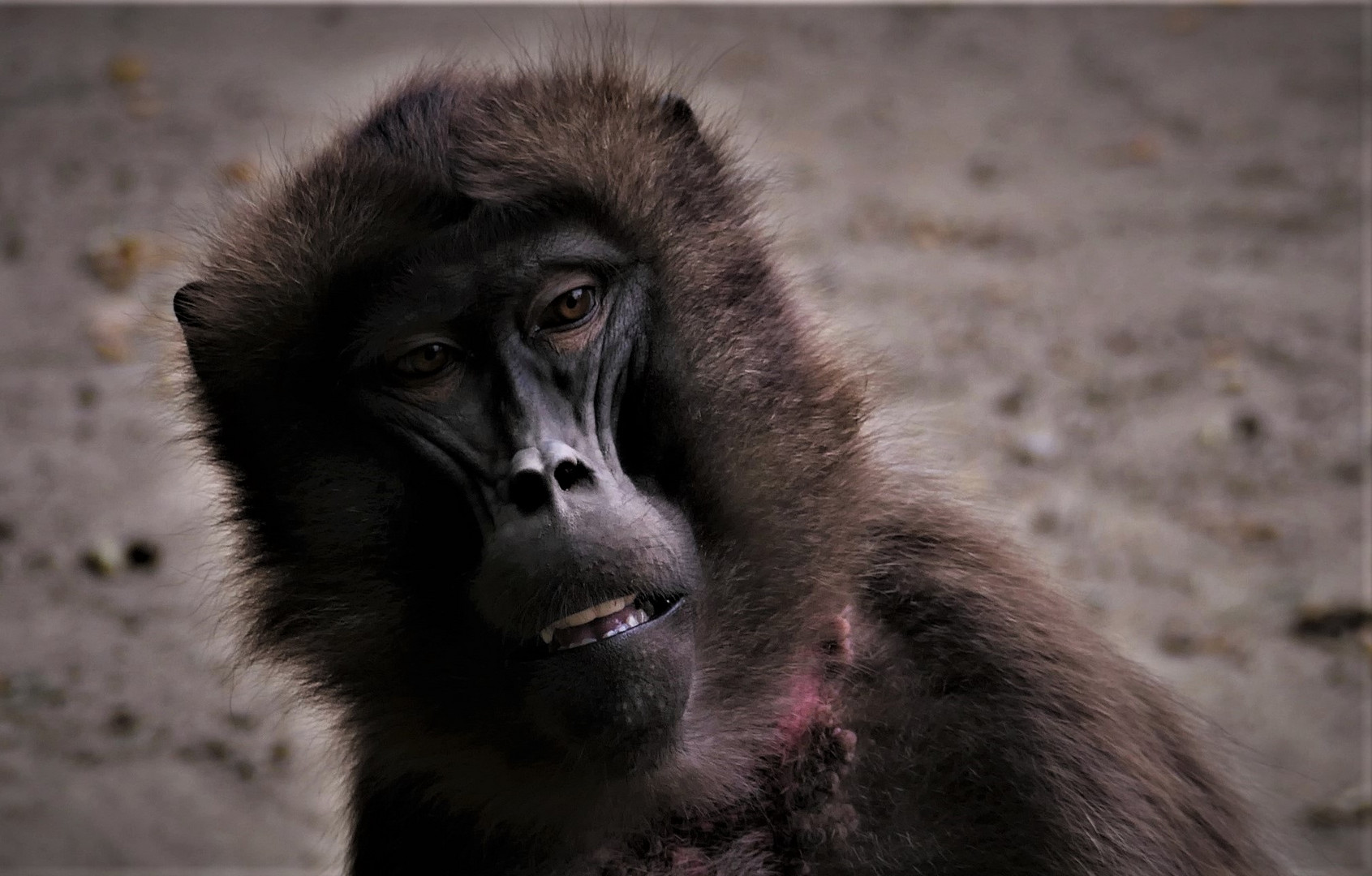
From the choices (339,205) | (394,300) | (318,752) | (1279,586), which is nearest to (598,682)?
(394,300)

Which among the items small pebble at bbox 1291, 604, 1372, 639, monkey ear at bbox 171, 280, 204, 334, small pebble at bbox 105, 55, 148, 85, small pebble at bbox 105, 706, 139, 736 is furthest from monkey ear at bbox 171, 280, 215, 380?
small pebble at bbox 105, 55, 148, 85

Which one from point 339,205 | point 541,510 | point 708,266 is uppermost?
point 339,205

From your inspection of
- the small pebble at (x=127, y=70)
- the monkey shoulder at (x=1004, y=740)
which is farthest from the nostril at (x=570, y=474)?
the small pebble at (x=127, y=70)

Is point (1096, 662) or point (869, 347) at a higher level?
point (869, 347)

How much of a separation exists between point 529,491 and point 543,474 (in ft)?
0.12

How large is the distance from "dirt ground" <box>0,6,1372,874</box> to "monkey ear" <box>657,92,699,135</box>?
33cm

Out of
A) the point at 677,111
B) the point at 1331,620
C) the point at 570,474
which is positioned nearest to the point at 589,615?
the point at 570,474

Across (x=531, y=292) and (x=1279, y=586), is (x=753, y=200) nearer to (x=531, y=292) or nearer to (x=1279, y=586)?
(x=531, y=292)

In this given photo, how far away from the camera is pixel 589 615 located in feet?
7.95

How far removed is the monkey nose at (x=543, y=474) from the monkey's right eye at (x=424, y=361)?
0.33m

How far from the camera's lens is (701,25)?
8.31 meters

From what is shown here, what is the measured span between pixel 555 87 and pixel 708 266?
45 centimetres

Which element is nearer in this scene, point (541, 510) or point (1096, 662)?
point (541, 510)

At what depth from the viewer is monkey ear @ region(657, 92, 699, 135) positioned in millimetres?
2984
